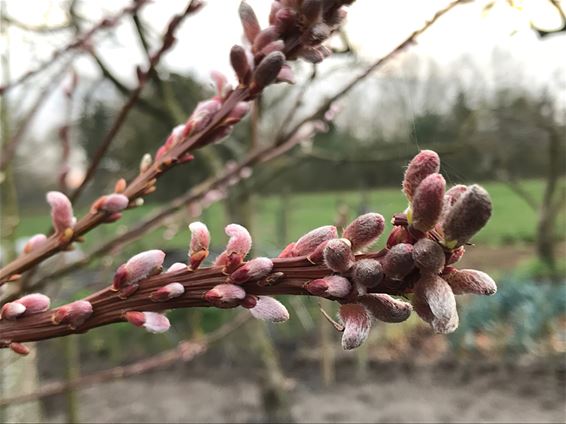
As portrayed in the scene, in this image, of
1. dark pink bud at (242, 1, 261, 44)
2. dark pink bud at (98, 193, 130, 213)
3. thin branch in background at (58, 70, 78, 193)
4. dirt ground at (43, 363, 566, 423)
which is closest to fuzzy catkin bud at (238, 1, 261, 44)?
dark pink bud at (242, 1, 261, 44)

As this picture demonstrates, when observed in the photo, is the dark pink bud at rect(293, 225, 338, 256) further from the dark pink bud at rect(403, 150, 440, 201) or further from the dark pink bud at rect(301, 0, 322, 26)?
the dark pink bud at rect(301, 0, 322, 26)

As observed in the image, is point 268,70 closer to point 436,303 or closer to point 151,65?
point 436,303

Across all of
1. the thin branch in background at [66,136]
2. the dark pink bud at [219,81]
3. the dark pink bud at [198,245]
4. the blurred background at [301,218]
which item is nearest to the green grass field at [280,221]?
the blurred background at [301,218]

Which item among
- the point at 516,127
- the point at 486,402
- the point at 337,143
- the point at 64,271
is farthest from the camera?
the point at 486,402

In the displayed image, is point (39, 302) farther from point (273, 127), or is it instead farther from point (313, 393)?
point (313, 393)

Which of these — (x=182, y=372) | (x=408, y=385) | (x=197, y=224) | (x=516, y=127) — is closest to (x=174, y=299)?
(x=197, y=224)

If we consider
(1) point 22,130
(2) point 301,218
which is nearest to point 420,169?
(1) point 22,130

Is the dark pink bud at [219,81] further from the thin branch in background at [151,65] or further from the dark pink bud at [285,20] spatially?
the thin branch in background at [151,65]

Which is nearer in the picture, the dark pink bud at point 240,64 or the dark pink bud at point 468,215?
the dark pink bud at point 468,215
